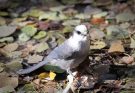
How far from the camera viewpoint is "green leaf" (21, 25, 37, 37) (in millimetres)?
3181

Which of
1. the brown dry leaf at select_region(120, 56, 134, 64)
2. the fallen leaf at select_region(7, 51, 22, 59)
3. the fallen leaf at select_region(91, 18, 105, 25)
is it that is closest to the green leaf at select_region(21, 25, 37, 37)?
the fallen leaf at select_region(7, 51, 22, 59)

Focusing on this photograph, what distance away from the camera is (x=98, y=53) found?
279 centimetres

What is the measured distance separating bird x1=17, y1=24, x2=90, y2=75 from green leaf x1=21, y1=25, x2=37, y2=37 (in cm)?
66

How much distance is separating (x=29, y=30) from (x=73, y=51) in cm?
90

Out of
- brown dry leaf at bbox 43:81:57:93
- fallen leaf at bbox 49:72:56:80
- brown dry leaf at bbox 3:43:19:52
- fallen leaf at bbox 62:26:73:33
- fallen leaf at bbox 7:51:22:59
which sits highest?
fallen leaf at bbox 62:26:73:33

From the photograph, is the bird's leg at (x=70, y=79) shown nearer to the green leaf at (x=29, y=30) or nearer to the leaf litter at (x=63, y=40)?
the leaf litter at (x=63, y=40)

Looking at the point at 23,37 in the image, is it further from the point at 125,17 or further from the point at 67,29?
the point at 125,17

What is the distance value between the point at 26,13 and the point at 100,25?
730 millimetres

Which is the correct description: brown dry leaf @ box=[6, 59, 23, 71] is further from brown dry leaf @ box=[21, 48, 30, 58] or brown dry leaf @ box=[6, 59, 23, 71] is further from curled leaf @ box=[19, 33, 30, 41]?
curled leaf @ box=[19, 33, 30, 41]

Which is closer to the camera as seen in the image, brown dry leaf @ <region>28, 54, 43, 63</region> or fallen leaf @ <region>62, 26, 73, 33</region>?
brown dry leaf @ <region>28, 54, 43, 63</region>

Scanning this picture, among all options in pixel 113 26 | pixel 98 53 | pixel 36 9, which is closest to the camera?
pixel 98 53

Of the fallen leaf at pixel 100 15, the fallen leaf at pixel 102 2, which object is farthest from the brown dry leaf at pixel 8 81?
the fallen leaf at pixel 102 2

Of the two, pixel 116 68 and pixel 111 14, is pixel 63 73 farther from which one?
pixel 111 14

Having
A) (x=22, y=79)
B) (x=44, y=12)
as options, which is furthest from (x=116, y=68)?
(x=44, y=12)
